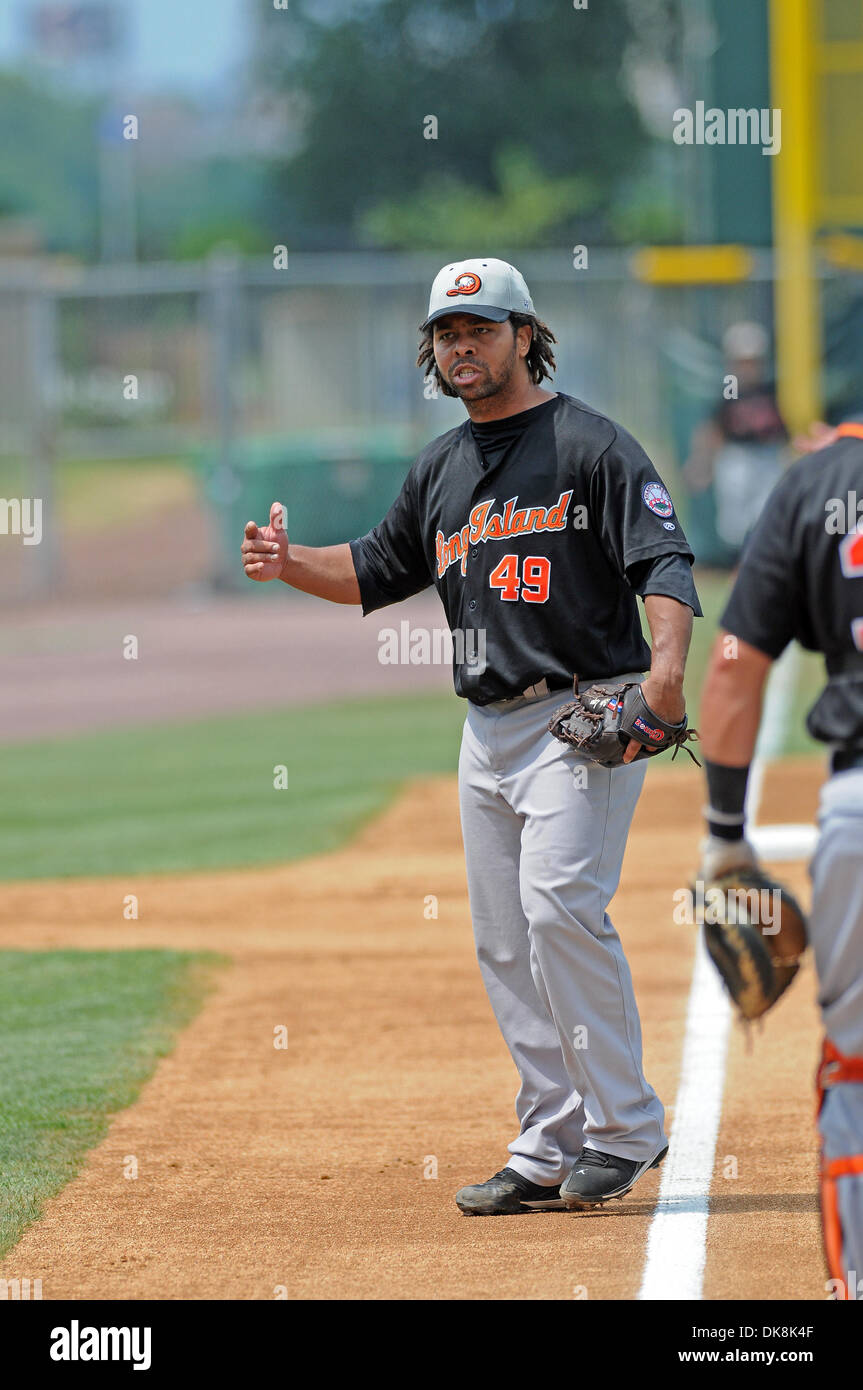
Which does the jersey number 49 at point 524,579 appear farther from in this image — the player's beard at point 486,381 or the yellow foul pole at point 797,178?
the yellow foul pole at point 797,178

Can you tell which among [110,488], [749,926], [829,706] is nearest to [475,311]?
[829,706]

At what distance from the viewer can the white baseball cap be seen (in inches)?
174

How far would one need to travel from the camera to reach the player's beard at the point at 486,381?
14.6 ft

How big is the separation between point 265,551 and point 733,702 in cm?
172

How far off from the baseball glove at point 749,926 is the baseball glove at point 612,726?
69cm

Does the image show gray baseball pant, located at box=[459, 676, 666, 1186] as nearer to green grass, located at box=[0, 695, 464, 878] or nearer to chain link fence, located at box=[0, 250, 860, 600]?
green grass, located at box=[0, 695, 464, 878]

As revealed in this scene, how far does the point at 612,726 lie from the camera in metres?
4.21

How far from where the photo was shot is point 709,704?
340 centimetres

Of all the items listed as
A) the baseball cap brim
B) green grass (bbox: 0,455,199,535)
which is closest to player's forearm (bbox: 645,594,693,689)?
the baseball cap brim

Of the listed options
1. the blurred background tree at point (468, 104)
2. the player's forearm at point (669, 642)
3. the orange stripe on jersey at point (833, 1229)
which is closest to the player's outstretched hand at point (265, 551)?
the player's forearm at point (669, 642)

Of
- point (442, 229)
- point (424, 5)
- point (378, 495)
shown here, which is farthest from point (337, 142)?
point (378, 495)

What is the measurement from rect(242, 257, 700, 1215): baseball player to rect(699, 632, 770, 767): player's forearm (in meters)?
0.78
